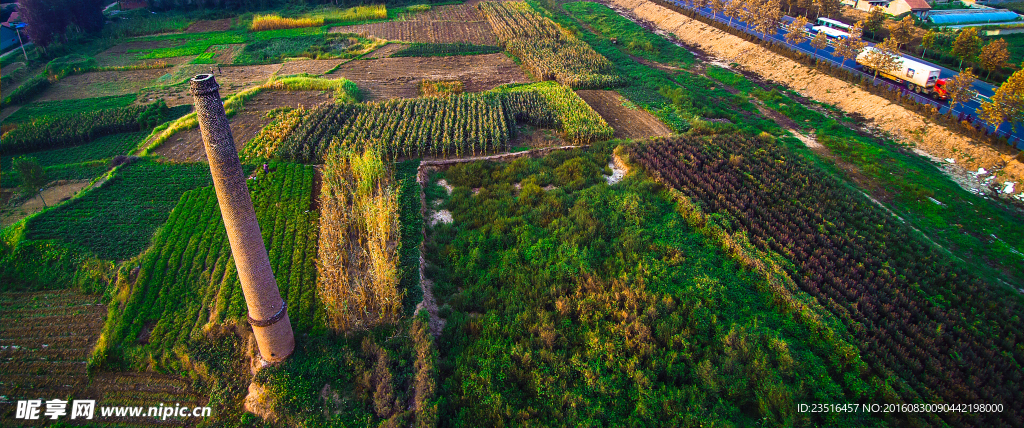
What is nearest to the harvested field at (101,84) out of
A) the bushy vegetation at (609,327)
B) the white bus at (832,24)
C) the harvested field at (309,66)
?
the harvested field at (309,66)

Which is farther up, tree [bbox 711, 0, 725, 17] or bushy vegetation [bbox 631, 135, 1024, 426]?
tree [bbox 711, 0, 725, 17]

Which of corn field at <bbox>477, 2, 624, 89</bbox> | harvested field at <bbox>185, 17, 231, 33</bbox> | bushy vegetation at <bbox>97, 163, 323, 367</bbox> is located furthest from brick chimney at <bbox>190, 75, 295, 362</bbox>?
harvested field at <bbox>185, 17, 231, 33</bbox>

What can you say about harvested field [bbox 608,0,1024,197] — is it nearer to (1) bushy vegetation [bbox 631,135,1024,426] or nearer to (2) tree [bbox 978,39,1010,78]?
(2) tree [bbox 978,39,1010,78]

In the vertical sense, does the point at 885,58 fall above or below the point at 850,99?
above

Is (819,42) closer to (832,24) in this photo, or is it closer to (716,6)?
(832,24)

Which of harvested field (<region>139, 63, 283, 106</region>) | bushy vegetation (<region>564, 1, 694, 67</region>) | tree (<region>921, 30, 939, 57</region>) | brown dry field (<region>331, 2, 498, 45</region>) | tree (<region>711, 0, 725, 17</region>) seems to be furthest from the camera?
tree (<region>711, 0, 725, 17</region>)

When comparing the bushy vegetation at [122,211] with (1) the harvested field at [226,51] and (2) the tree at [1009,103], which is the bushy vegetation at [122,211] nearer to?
(1) the harvested field at [226,51]

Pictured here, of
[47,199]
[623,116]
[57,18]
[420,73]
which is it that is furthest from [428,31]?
[47,199]
